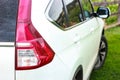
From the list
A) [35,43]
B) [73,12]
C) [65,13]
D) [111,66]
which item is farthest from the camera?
[111,66]

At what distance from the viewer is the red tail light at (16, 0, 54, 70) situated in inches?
122

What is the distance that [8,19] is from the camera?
3.16 meters

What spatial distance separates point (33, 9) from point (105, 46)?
4.29 meters

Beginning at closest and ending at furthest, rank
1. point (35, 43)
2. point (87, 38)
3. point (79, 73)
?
point (35, 43) < point (79, 73) < point (87, 38)

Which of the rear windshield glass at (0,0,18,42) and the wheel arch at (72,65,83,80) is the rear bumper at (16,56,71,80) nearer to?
the rear windshield glass at (0,0,18,42)

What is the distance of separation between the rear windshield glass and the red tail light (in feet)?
0.14

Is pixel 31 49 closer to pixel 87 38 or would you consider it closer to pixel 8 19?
pixel 8 19

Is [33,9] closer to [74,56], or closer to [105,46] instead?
[74,56]

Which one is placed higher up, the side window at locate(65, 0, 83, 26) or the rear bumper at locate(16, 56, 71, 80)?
the side window at locate(65, 0, 83, 26)

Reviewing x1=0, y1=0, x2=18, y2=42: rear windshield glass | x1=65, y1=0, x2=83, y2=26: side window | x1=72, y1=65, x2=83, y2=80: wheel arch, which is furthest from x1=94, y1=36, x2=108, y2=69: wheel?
x1=0, y1=0, x2=18, y2=42: rear windshield glass

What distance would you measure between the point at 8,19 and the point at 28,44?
0.28 meters

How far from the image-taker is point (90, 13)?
5812 millimetres

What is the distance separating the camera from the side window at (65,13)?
368 centimetres

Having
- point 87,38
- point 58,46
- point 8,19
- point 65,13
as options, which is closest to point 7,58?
point 8,19
